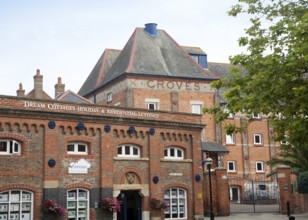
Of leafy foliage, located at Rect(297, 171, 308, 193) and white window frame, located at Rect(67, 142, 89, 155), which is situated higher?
white window frame, located at Rect(67, 142, 89, 155)

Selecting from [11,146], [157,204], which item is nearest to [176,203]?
[157,204]

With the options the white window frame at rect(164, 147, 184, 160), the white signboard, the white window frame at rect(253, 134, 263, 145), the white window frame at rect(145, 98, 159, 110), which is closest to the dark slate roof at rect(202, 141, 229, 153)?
the white window frame at rect(145, 98, 159, 110)

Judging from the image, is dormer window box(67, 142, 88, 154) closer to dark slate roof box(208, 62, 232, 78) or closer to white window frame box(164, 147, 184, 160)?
white window frame box(164, 147, 184, 160)

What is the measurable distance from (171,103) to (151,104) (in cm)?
172

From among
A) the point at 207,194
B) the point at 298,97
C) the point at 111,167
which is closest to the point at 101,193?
the point at 111,167

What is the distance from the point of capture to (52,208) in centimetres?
2275

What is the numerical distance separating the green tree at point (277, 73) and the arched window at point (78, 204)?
30.0ft

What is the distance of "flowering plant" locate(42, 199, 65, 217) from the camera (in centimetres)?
2280

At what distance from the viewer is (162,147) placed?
2795cm

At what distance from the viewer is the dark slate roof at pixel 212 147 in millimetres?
37569

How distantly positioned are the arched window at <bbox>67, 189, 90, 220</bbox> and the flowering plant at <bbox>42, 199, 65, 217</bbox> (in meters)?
1.13

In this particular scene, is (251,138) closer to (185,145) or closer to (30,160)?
(185,145)

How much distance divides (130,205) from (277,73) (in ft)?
47.4

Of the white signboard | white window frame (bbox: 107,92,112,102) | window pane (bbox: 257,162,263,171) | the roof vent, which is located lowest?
the white signboard
